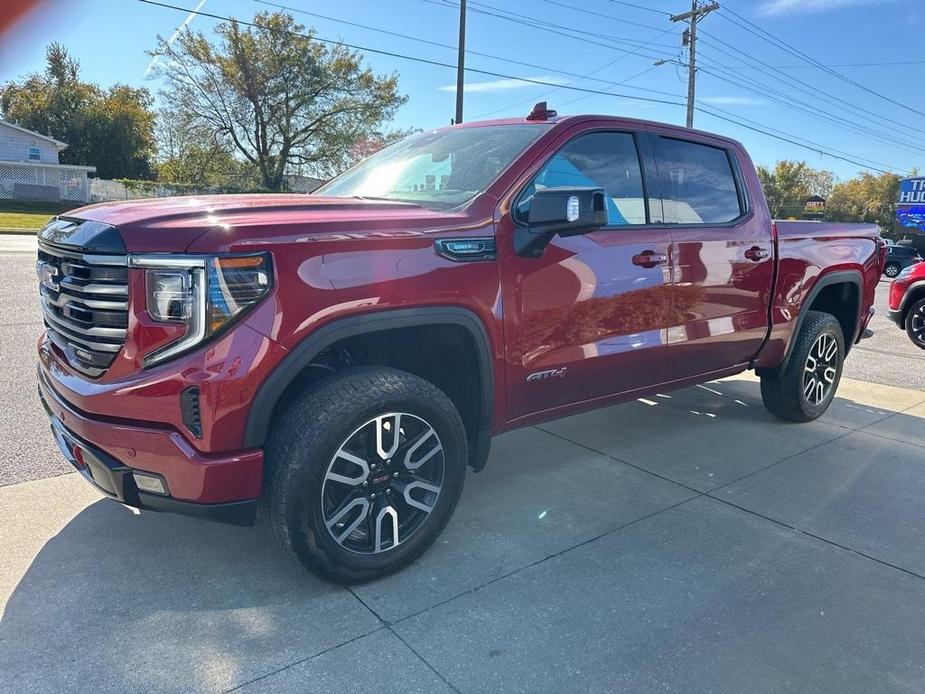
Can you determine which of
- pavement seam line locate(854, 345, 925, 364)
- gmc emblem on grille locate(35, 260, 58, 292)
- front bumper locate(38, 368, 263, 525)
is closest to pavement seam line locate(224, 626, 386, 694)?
front bumper locate(38, 368, 263, 525)

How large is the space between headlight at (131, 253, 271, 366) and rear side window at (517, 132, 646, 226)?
152 cm

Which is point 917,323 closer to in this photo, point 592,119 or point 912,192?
point 592,119

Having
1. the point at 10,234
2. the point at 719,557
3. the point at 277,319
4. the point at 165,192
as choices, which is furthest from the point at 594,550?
the point at 165,192

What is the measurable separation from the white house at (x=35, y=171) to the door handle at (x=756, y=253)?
157 feet

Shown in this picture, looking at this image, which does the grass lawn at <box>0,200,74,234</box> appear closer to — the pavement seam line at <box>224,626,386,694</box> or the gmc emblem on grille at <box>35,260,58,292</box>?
the gmc emblem on grille at <box>35,260,58,292</box>

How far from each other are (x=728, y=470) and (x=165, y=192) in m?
44.5

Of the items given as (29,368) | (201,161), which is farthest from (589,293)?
(201,161)

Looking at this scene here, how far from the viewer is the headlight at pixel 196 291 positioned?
2.32 metres

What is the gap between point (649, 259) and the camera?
3672mm

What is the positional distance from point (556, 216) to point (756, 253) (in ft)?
6.88

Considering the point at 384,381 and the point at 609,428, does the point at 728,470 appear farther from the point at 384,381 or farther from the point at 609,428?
the point at 384,381

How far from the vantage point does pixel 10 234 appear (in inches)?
883

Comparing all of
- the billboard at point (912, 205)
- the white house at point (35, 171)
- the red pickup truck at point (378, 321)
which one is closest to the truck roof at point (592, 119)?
the red pickup truck at point (378, 321)

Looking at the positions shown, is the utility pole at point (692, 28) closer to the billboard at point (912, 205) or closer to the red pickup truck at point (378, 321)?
the billboard at point (912, 205)
